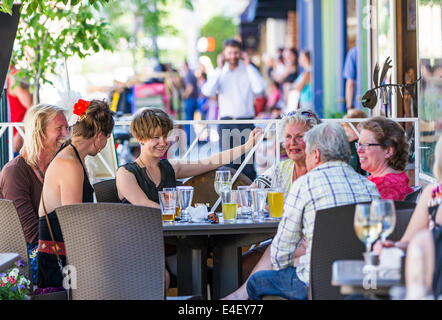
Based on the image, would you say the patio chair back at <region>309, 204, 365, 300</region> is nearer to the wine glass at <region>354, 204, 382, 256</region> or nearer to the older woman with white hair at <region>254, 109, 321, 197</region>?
the wine glass at <region>354, 204, 382, 256</region>

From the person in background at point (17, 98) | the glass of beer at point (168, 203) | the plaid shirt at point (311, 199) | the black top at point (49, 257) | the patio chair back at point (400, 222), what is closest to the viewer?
the patio chair back at point (400, 222)

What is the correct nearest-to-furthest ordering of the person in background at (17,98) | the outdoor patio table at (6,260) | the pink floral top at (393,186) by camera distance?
the outdoor patio table at (6,260)
the pink floral top at (393,186)
the person in background at (17,98)

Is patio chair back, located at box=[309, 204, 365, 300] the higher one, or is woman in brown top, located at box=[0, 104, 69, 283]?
woman in brown top, located at box=[0, 104, 69, 283]

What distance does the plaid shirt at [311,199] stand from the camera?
10.3 feet

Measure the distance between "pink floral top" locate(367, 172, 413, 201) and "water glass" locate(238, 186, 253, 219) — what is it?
75cm

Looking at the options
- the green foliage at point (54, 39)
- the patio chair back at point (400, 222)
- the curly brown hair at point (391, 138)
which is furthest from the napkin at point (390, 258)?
the green foliage at point (54, 39)

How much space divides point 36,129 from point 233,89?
5.05 metres

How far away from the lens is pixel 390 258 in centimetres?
246

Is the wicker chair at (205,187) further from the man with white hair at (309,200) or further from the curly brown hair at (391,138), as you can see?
the man with white hair at (309,200)

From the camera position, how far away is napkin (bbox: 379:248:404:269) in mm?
2408

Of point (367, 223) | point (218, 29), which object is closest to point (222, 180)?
point (367, 223)

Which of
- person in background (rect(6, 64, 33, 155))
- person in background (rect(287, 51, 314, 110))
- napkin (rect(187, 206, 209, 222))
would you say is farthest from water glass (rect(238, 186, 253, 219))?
person in background (rect(287, 51, 314, 110))

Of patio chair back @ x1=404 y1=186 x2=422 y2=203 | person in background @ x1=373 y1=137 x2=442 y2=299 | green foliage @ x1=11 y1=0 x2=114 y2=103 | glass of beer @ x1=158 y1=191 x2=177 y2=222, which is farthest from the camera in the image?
green foliage @ x1=11 y1=0 x2=114 y2=103
